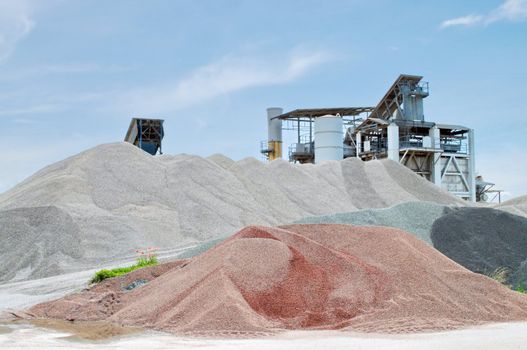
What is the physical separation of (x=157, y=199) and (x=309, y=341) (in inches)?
774

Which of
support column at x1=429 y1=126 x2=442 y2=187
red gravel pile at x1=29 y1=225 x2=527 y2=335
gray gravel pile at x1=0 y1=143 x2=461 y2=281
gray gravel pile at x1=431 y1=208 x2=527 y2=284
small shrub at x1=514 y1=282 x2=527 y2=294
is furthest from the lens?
support column at x1=429 y1=126 x2=442 y2=187

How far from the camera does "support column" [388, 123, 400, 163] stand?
1683 inches

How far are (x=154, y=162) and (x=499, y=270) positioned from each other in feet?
62.6

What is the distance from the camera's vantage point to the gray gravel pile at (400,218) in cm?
1936

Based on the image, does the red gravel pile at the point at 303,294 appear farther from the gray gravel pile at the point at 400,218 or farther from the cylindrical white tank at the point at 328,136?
the cylindrical white tank at the point at 328,136

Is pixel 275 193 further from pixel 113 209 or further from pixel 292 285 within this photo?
pixel 292 285

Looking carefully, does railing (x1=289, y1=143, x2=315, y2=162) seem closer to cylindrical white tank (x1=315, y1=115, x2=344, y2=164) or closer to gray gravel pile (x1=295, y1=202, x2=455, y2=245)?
cylindrical white tank (x1=315, y1=115, x2=344, y2=164)

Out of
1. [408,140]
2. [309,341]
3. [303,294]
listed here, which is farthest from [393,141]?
[309,341]

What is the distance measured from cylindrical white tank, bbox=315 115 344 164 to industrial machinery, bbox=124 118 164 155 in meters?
12.5

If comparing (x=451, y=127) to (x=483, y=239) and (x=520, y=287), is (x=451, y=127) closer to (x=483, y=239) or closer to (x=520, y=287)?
(x=483, y=239)

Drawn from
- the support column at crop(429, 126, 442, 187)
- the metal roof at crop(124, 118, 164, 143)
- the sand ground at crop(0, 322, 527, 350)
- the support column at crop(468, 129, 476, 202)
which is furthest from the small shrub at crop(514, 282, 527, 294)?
the support column at crop(468, 129, 476, 202)

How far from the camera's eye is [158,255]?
20.1 metres

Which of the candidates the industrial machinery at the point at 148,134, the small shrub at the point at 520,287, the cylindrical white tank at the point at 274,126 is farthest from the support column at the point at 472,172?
the small shrub at the point at 520,287

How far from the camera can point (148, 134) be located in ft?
125
